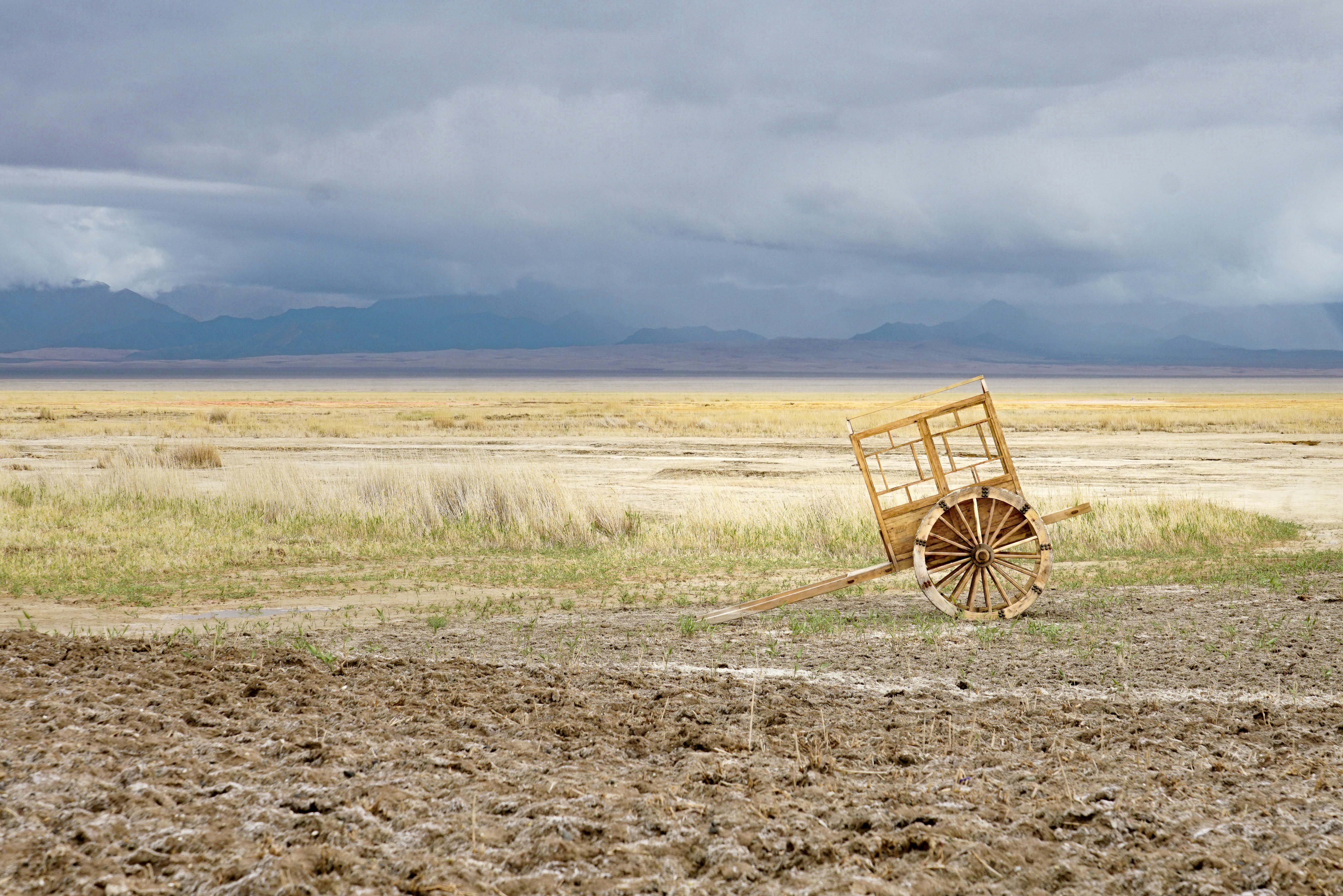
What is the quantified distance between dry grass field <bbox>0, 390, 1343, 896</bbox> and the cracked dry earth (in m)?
0.02

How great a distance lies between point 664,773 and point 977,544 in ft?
16.8

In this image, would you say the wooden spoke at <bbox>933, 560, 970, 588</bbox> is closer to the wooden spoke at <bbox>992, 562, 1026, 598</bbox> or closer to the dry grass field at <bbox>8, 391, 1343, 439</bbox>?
the wooden spoke at <bbox>992, 562, 1026, 598</bbox>

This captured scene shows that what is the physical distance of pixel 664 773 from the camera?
5.71 metres

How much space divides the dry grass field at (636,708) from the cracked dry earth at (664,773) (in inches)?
0.9

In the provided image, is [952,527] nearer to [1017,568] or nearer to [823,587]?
[1017,568]

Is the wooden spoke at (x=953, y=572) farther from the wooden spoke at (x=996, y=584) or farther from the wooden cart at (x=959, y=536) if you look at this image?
the wooden spoke at (x=996, y=584)

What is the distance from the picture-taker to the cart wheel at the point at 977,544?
389 inches

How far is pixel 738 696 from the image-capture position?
24.1ft

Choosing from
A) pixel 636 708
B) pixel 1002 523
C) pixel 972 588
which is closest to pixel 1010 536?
pixel 1002 523

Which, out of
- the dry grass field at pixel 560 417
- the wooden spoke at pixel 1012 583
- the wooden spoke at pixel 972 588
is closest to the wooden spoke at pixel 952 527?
the wooden spoke at pixel 972 588

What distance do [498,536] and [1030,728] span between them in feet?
39.9

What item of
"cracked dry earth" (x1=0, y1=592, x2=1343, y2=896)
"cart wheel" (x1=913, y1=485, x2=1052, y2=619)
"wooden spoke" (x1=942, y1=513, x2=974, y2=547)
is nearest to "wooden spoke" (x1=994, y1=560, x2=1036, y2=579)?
"cart wheel" (x1=913, y1=485, x2=1052, y2=619)

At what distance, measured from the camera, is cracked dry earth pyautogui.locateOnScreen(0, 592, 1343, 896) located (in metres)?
4.46

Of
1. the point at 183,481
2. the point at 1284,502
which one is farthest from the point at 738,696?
the point at 1284,502
